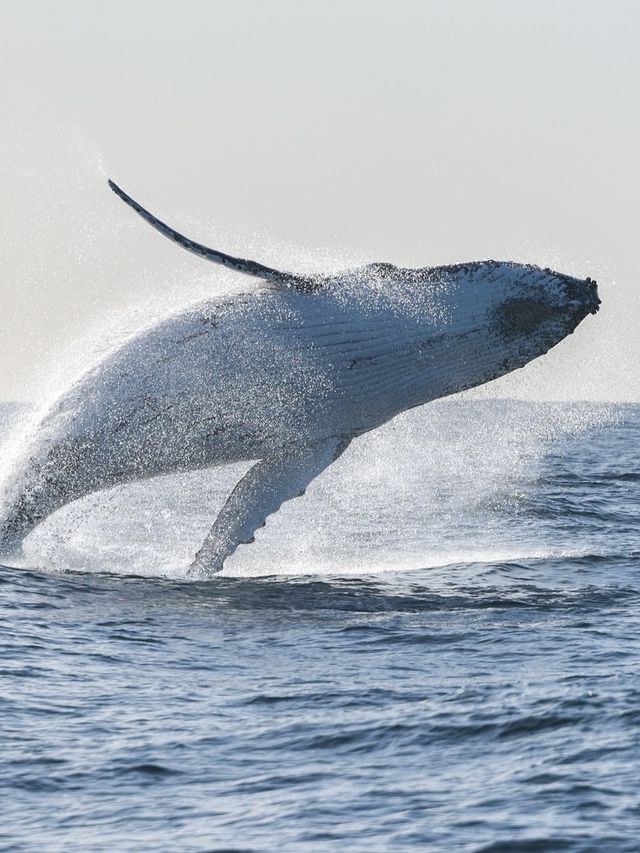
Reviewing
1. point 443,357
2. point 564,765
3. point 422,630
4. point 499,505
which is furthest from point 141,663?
point 499,505

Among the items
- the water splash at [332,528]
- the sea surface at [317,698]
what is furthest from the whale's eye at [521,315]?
the water splash at [332,528]

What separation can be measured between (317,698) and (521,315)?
237 inches

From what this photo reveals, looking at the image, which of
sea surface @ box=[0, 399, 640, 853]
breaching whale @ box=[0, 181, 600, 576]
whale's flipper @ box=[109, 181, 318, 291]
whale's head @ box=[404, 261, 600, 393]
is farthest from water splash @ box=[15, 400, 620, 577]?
whale's head @ box=[404, 261, 600, 393]

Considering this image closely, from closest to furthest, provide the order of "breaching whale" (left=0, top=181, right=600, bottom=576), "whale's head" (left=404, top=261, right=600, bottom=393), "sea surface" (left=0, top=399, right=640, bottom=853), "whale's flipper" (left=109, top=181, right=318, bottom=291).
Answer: "sea surface" (left=0, top=399, right=640, bottom=853) < "whale's flipper" (left=109, top=181, right=318, bottom=291) < "whale's head" (left=404, top=261, right=600, bottom=393) < "breaching whale" (left=0, top=181, right=600, bottom=576)

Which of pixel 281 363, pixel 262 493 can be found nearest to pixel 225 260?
pixel 281 363

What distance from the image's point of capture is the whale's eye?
1591 centimetres

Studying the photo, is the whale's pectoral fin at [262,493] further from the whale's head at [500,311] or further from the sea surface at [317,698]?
the whale's head at [500,311]

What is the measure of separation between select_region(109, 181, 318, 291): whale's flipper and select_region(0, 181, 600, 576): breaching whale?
0.10ft

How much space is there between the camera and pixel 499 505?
3241 cm

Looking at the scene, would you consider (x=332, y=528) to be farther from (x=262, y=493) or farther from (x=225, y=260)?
(x=225, y=260)

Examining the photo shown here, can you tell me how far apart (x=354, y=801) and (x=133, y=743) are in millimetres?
2015

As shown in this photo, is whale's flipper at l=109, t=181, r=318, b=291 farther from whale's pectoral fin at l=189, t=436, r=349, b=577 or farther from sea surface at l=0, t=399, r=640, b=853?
sea surface at l=0, t=399, r=640, b=853

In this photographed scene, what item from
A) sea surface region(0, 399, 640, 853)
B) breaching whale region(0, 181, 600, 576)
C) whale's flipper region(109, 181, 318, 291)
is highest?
whale's flipper region(109, 181, 318, 291)

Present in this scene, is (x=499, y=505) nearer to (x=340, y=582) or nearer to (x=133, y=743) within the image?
(x=340, y=582)
